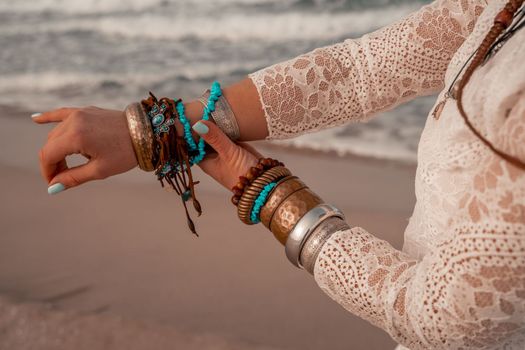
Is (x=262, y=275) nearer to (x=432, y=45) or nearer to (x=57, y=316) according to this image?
(x=57, y=316)

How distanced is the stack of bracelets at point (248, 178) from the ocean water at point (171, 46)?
2.05 meters

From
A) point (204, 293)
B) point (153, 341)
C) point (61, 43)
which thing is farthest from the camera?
point (61, 43)

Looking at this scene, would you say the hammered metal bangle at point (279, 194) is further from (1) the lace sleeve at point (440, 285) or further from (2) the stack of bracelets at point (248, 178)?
(1) the lace sleeve at point (440, 285)

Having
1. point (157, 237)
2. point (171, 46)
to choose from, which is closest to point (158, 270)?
point (157, 237)

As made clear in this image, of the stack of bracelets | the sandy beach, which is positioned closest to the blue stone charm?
the stack of bracelets

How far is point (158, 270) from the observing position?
2.11 metres

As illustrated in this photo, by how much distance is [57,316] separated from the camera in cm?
185

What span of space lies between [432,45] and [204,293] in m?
1.19

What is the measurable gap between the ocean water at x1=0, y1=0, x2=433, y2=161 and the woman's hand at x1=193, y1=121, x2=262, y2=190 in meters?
2.06

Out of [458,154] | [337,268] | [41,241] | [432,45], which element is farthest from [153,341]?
[458,154]

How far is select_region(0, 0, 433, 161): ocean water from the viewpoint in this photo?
3.54 meters

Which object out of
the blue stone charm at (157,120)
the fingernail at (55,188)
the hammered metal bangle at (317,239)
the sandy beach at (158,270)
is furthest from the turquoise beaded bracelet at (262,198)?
the sandy beach at (158,270)

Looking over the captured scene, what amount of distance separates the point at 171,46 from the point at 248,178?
13.3ft

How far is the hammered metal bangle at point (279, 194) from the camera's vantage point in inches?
40.5
